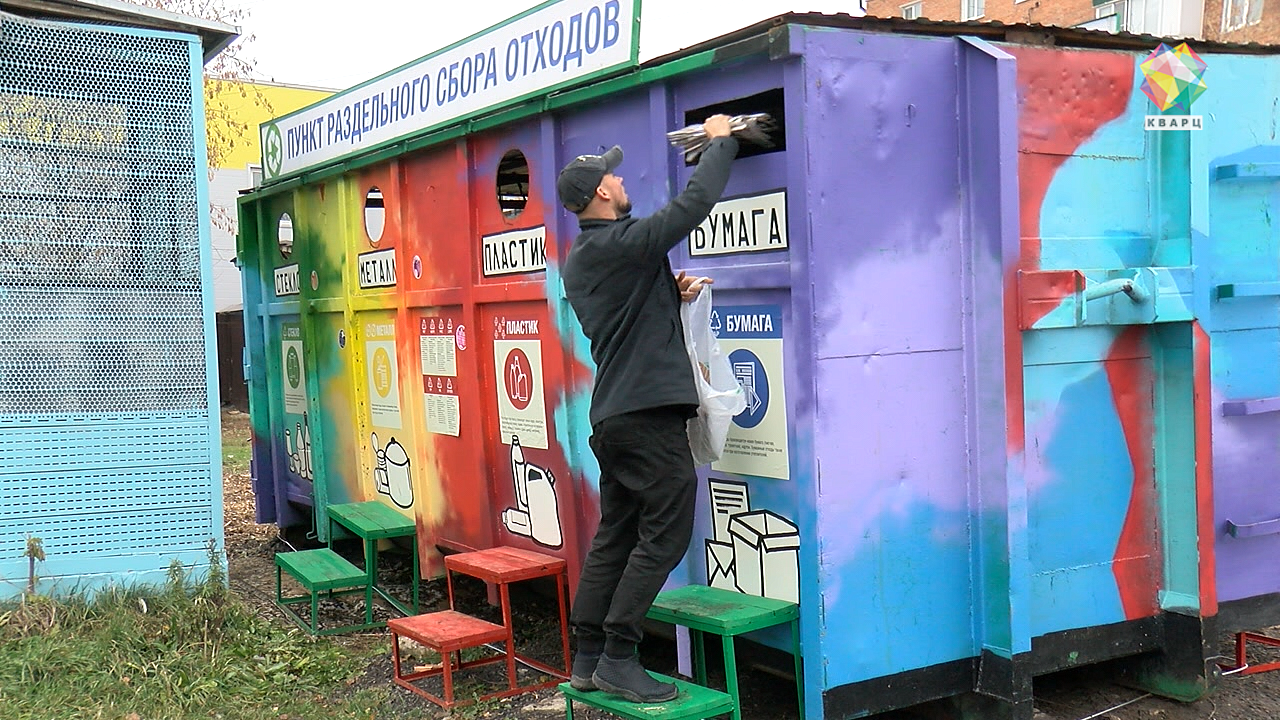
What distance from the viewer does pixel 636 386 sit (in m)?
3.94

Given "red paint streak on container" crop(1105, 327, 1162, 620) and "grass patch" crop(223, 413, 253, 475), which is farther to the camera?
"grass patch" crop(223, 413, 253, 475)

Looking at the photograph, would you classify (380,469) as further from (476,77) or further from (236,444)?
(236,444)

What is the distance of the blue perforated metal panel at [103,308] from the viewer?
5.68m

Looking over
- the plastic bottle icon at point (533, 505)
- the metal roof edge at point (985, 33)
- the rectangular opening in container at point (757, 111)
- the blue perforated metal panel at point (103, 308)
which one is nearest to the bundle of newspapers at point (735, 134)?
the rectangular opening in container at point (757, 111)

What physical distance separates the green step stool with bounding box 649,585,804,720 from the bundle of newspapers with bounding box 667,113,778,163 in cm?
160

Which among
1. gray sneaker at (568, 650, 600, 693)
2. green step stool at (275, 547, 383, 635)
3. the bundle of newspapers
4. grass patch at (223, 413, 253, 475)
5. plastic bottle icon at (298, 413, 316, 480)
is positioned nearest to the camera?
the bundle of newspapers

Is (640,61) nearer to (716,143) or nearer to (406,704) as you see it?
(716,143)

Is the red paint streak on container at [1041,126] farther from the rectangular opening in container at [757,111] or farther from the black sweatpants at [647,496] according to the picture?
the black sweatpants at [647,496]

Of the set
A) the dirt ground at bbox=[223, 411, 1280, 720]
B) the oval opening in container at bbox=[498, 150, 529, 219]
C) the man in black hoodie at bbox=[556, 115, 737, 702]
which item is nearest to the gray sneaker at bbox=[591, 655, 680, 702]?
the man in black hoodie at bbox=[556, 115, 737, 702]

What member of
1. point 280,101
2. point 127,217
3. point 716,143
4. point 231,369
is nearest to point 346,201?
point 127,217

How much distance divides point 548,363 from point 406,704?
1.61 m

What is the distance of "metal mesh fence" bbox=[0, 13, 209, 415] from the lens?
5.69 m

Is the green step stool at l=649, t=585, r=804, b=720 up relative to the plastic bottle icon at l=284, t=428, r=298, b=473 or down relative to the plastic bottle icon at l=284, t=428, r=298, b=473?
down

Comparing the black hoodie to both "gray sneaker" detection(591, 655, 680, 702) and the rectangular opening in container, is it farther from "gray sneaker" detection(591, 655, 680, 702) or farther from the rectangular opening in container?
"gray sneaker" detection(591, 655, 680, 702)
